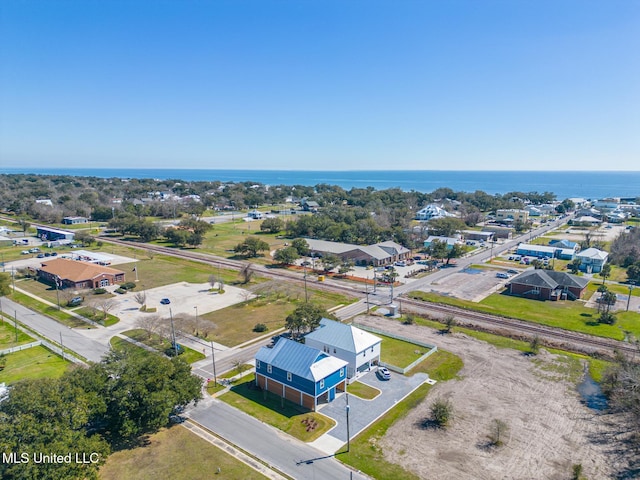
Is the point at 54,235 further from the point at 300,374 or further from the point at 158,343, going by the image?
the point at 300,374

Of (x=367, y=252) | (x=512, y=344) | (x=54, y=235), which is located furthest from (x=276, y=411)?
(x=54, y=235)

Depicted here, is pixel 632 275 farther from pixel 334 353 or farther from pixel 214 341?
pixel 214 341

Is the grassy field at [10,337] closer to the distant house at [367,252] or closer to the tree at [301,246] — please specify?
the tree at [301,246]

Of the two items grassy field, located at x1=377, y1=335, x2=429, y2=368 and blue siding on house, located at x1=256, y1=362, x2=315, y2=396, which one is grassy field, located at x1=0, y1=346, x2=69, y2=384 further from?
grassy field, located at x1=377, y1=335, x2=429, y2=368

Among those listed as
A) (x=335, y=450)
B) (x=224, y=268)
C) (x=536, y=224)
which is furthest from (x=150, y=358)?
(x=536, y=224)

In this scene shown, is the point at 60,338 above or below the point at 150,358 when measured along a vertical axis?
below
